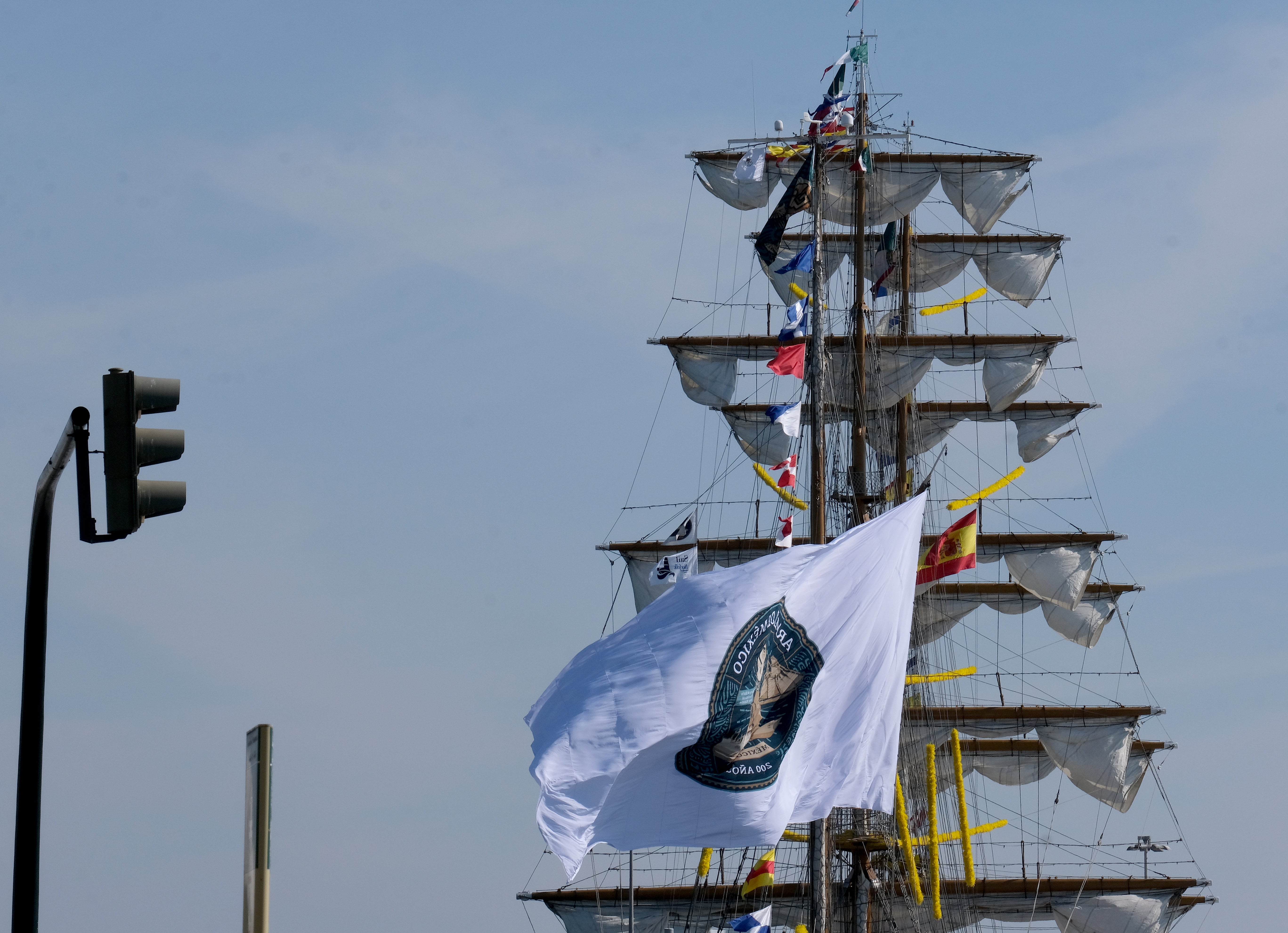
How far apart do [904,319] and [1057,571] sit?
29.5ft

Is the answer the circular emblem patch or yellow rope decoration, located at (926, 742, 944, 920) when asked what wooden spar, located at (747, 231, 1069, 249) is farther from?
the circular emblem patch

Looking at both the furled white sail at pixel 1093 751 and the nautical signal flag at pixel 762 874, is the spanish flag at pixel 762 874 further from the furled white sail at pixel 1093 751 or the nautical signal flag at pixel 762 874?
the furled white sail at pixel 1093 751

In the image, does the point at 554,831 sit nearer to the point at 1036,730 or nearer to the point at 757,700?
the point at 757,700

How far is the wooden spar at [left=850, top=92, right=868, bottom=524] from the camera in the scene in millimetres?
52062

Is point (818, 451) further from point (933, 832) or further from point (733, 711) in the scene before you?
point (933, 832)

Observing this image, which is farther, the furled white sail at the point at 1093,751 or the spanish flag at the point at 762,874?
the furled white sail at the point at 1093,751

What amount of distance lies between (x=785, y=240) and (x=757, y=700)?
3764cm

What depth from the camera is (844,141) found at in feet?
104

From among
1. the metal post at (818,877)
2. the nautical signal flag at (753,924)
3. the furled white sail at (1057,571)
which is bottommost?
the nautical signal flag at (753,924)

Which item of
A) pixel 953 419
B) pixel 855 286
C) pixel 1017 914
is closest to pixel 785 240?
pixel 855 286

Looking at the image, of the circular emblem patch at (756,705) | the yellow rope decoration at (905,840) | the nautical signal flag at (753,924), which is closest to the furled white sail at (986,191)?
the yellow rope decoration at (905,840)

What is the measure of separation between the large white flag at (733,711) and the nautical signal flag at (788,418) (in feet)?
20.9

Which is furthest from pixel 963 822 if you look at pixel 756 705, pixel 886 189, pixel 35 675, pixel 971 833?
pixel 35 675

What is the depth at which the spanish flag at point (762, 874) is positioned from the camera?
34.8m
